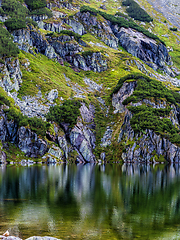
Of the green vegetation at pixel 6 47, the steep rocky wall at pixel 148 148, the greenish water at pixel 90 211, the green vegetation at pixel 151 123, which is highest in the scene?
the green vegetation at pixel 6 47

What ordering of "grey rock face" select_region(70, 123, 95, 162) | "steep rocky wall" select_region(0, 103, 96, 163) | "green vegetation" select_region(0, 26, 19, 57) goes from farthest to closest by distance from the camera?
"green vegetation" select_region(0, 26, 19, 57), "grey rock face" select_region(70, 123, 95, 162), "steep rocky wall" select_region(0, 103, 96, 163)

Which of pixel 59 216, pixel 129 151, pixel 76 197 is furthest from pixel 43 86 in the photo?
pixel 59 216

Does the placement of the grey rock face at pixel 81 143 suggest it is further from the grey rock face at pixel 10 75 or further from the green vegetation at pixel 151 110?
the grey rock face at pixel 10 75

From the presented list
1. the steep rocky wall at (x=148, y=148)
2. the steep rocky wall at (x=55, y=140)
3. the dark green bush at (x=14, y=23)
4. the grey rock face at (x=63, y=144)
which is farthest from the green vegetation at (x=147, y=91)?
the dark green bush at (x=14, y=23)

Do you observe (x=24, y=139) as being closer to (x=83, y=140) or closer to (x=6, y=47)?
(x=83, y=140)

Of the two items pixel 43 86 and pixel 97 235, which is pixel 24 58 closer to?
pixel 43 86

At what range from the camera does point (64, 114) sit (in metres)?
137

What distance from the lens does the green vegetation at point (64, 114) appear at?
136m

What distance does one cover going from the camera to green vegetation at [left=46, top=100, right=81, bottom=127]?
135625 mm

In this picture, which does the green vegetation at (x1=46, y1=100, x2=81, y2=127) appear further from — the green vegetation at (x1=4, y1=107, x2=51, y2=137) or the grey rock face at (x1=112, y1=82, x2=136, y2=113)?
the grey rock face at (x1=112, y1=82, x2=136, y2=113)

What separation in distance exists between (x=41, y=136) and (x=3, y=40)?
70.4 m

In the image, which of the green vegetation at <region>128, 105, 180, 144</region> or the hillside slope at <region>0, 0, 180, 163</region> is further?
the green vegetation at <region>128, 105, 180, 144</region>

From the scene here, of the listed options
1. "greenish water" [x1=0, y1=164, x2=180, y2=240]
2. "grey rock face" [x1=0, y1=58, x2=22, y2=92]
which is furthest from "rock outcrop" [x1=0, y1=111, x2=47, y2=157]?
"greenish water" [x1=0, y1=164, x2=180, y2=240]

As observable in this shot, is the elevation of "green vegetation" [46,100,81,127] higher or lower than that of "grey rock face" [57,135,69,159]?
higher
